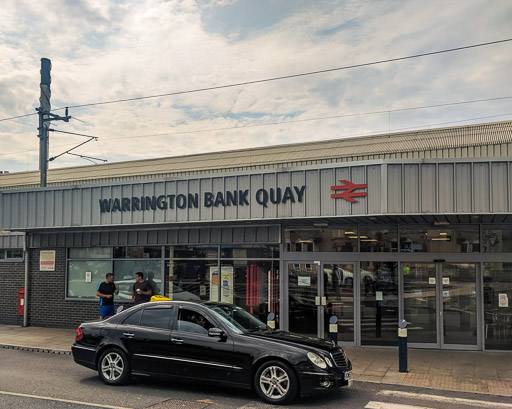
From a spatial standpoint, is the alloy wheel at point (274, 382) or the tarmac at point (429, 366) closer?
the alloy wheel at point (274, 382)

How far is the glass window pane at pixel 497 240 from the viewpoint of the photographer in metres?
12.4

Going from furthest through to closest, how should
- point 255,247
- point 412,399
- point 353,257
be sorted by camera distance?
point 255,247 → point 353,257 → point 412,399

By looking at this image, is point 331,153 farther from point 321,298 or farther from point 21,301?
point 21,301

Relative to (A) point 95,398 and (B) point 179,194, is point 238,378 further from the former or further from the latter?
(B) point 179,194

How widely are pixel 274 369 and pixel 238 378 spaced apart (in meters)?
0.57

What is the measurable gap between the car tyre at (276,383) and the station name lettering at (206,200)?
4815 millimetres

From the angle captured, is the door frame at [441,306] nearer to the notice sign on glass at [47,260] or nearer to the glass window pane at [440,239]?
the glass window pane at [440,239]

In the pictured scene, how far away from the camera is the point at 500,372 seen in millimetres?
10078

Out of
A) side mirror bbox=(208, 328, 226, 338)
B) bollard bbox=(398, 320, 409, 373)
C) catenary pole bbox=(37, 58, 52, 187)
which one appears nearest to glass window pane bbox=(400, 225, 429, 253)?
bollard bbox=(398, 320, 409, 373)

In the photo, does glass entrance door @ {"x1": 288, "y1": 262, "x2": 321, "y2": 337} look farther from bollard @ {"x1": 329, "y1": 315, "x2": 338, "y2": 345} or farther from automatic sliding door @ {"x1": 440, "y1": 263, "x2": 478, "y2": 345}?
automatic sliding door @ {"x1": 440, "y1": 263, "x2": 478, "y2": 345}

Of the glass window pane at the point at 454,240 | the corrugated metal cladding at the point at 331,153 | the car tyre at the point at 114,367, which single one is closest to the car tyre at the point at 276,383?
the car tyre at the point at 114,367

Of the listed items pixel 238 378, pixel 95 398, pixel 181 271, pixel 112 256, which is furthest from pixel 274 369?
pixel 112 256

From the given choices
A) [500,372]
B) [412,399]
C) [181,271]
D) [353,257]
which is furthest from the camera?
[181,271]

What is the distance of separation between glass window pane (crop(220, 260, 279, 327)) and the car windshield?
448 centimetres
